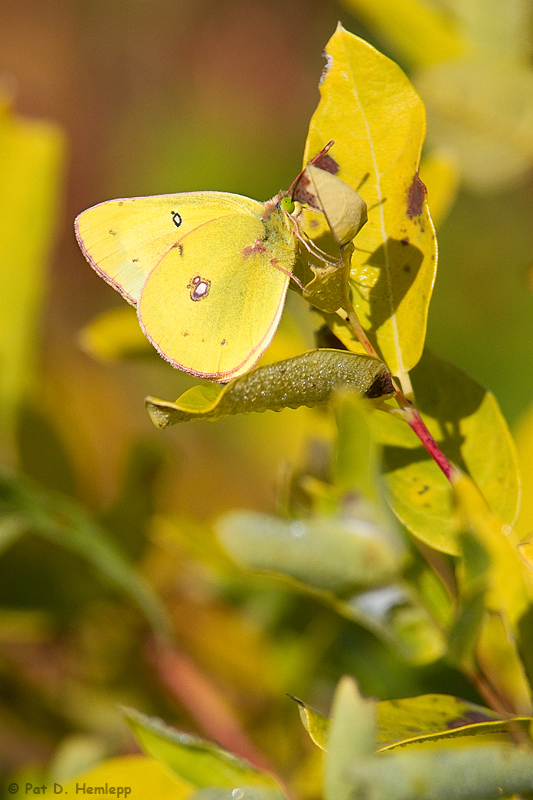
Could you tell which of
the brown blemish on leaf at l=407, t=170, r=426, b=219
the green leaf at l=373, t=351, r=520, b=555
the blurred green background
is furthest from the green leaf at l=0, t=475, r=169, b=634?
the brown blemish on leaf at l=407, t=170, r=426, b=219

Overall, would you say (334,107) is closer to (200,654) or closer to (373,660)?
(373,660)

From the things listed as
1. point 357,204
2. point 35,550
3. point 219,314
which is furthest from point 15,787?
point 357,204

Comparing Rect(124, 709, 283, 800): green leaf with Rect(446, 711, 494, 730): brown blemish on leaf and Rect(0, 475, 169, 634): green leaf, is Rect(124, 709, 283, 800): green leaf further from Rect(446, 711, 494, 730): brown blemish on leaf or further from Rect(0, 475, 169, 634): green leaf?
Rect(0, 475, 169, 634): green leaf

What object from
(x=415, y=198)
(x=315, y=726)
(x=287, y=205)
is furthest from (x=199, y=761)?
(x=287, y=205)

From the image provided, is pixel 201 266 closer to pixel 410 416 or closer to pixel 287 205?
pixel 287 205

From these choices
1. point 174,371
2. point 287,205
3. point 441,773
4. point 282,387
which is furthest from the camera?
point 174,371
